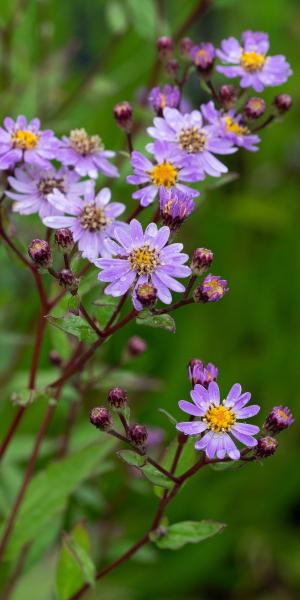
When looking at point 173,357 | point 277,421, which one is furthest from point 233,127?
point 173,357

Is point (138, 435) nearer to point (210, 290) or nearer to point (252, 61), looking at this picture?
point (210, 290)

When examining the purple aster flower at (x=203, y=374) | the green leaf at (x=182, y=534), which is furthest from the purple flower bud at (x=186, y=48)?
the green leaf at (x=182, y=534)

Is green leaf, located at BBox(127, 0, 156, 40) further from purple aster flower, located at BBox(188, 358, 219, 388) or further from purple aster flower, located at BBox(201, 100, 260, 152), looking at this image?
purple aster flower, located at BBox(188, 358, 219, 388)

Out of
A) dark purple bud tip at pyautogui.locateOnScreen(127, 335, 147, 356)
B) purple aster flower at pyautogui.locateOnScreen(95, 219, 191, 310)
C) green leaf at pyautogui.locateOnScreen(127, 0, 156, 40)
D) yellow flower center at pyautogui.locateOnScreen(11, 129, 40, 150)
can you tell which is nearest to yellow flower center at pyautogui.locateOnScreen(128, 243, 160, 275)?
purple aster flower at pyautogui.locateOnScreen(95, 219, 191, 310)

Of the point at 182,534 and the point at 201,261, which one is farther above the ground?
the point at 201,261

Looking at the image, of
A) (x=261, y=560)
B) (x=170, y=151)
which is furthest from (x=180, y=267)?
(x=261, y=560)

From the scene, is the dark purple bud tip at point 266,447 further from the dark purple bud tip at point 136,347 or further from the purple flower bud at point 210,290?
the dark purple bud tip at point 136,347
